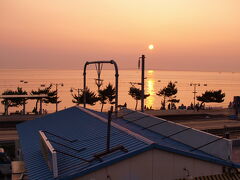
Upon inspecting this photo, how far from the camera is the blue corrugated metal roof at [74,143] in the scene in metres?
11.3

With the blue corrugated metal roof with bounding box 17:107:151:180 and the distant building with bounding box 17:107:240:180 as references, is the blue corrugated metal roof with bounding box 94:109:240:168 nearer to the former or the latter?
the distant building with bounding box 17:107:240:180

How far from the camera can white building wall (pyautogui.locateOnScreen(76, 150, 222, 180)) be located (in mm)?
10938

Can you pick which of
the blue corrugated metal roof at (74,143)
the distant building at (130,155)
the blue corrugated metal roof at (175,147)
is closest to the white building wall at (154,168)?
the distant building at (130,155)

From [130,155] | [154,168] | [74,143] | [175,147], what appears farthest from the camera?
[74,143]

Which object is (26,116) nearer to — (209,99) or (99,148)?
(99,148)

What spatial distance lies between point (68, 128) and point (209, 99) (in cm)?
5758

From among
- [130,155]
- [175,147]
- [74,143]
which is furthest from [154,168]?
[74,143]

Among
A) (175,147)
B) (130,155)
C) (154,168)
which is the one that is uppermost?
(130,155)

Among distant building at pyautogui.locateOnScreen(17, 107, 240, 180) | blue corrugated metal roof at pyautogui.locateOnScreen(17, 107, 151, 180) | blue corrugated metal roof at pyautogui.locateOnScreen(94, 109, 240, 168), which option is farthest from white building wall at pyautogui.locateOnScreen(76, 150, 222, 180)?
blue corrugated metal roof at pyautogui.locateOnScreen(17, 107, 151, 180)

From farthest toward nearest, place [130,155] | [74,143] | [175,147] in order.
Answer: [74,143], [175,147], [130,155]

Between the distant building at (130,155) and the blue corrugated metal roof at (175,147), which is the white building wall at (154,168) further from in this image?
the blue corrugated metal roof at (175,147)

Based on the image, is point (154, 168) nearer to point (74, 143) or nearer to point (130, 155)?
point (130, 155)

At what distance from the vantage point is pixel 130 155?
1106cm

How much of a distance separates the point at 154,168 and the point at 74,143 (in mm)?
5030
